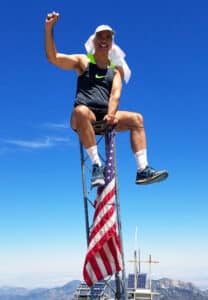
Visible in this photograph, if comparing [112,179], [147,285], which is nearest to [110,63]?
[112,179]

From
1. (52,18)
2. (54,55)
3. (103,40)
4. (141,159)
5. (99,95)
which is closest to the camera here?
(52,18)

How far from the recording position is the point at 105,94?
7.47m

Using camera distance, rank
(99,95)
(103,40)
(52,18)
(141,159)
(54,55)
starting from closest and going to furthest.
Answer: (52,18), (54,55), (141,159), (99,95), (103,40)

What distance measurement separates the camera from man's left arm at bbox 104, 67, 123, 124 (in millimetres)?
7148

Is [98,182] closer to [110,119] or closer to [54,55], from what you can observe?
[110,119]

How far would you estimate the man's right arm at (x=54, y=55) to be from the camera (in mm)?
6703

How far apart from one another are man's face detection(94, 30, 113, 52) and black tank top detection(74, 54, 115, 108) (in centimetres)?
22

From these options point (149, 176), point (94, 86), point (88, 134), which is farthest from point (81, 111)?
point (149, 176)

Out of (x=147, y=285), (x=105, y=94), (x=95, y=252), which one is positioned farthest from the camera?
(x=147, y=285)

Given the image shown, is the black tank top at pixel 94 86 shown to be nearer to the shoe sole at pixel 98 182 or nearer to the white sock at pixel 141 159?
the white sock at pixel 141 159

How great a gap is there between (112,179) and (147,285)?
77.6 m

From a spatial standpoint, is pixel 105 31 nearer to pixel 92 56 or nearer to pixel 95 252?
pixel 92 56

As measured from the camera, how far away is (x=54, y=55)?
7.08m

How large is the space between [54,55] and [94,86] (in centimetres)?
81
